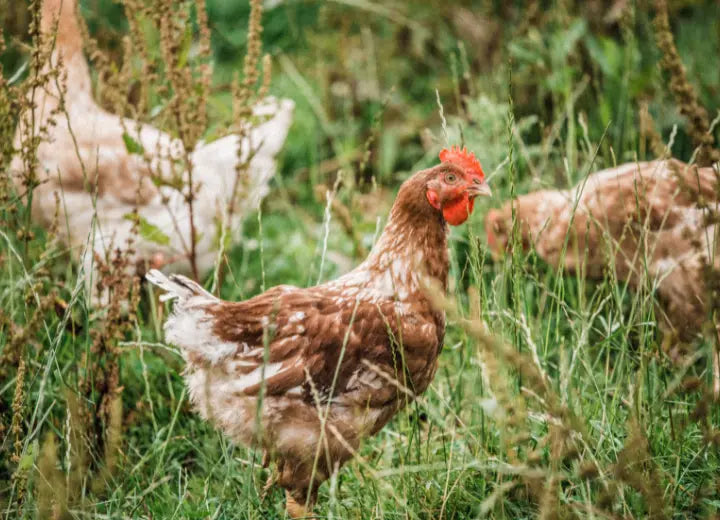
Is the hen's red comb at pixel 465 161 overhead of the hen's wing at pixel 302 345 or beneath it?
overhead

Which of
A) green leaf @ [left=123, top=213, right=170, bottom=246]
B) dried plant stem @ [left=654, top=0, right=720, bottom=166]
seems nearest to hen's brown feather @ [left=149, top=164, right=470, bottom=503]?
green leaf @ [left=123, top=213, right=170, bottom=246]

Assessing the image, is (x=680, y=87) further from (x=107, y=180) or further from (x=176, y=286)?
(x=107, y=180)

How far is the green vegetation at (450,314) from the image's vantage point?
69.1 inches

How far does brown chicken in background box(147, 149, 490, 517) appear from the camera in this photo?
1990mm

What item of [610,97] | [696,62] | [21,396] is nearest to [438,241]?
[21,396]

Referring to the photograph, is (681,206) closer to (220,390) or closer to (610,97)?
(610,97)

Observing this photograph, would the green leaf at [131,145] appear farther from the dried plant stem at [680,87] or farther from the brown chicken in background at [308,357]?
the dried plant stem at [680,87]

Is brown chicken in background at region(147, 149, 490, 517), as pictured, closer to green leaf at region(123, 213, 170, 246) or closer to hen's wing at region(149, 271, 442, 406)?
hen's wing at region(149, 271, 442, 406)

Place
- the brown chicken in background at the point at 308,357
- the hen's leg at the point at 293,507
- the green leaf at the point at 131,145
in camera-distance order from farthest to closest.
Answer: the green leaf at the point at 131,145 → the hen's leg at the point at 293,507 → the brown chicken in background at the point at 308,357

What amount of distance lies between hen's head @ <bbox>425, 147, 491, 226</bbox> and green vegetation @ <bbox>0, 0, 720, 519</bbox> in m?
0.16

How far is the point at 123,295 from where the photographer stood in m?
2.39

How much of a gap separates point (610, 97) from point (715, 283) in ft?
9.89

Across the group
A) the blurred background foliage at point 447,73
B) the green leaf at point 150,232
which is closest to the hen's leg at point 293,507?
the green leaf at point 150,232

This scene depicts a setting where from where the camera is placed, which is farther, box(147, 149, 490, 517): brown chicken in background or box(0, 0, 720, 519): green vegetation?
box(147, 149, 490, 517): brown chicken in background
